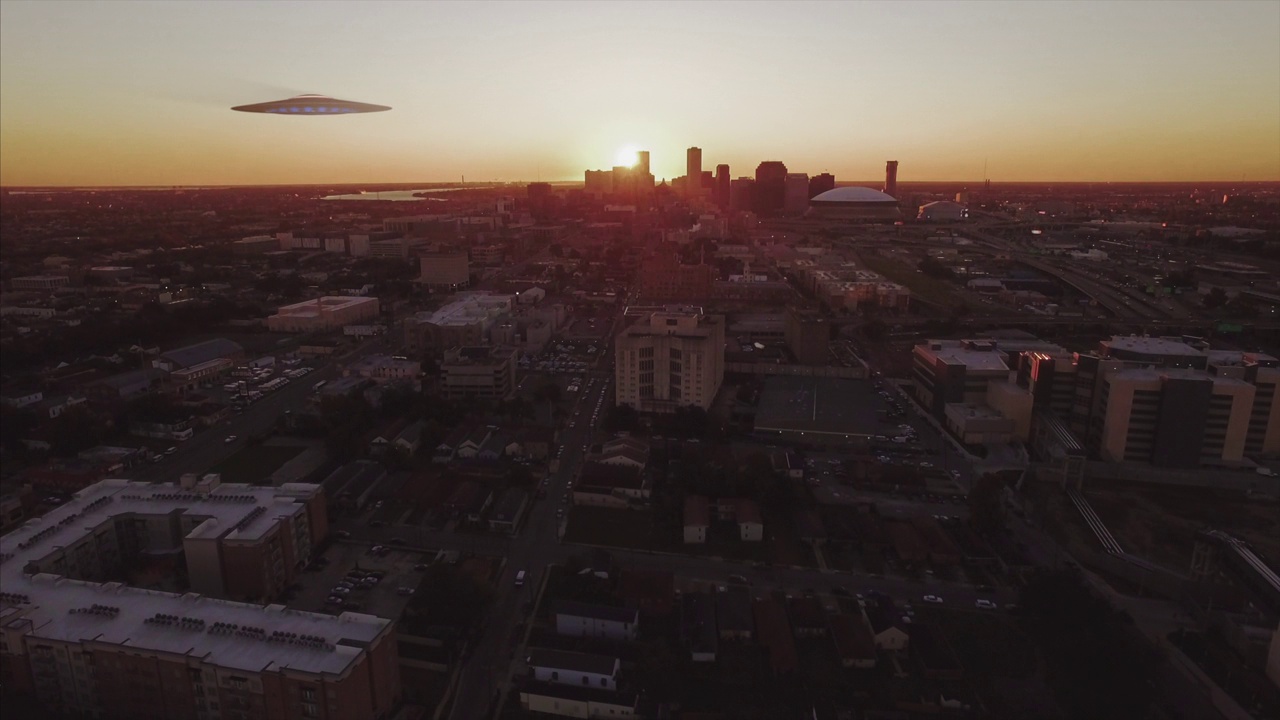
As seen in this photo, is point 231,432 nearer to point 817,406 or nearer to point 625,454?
point 625,454

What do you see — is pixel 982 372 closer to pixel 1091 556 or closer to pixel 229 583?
pixel 1091 556

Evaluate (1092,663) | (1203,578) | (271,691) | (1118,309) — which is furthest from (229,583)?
(1118,309)

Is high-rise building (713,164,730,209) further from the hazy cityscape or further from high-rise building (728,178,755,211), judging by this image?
the hazy cityscape

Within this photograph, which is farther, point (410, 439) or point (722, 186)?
point (722, 186)

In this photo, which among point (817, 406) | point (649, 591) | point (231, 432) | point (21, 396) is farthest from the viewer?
point (817, 406)

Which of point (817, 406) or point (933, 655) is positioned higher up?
point (817, 406)

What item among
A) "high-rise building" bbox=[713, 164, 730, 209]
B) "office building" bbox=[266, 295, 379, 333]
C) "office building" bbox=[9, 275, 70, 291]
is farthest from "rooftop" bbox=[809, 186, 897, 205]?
"office building" bbox=[9, 275, 70, 291]

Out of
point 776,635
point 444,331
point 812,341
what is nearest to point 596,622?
point 776,635
